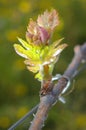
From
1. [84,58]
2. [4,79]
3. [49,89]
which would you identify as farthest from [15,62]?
[49,89]

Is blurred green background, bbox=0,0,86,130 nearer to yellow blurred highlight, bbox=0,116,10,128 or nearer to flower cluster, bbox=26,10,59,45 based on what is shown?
yellow blurred highlight, bbox=0,116,10,128

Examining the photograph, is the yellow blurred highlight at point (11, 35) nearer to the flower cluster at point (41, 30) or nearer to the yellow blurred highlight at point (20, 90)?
the yellow blurred highlight at point (20, 90)

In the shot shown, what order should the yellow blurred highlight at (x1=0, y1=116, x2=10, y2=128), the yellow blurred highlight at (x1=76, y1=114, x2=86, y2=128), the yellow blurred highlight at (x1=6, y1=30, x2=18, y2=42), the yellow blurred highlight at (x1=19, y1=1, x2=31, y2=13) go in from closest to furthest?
the yellow blurred highlight at (x1=0, y1=116, x2=10, y2=128), the yellow blurred highlight at (x1=76, y1=114, x2=86, y2=128), the yellow blurred highlight at (x1=6, y1=30, x2=18, y2=42), the yellow blurred highlight at (x1=19, y1=1, x2=31, y2=13)

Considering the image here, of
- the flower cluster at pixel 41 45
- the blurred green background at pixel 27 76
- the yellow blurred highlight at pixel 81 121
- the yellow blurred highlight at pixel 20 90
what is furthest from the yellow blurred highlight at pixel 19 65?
the flower cluster at pixel 41 45

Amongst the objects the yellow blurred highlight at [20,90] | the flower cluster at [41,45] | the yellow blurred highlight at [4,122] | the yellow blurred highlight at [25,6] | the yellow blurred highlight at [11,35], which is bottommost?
the yellow blurred highlight at [4,122]

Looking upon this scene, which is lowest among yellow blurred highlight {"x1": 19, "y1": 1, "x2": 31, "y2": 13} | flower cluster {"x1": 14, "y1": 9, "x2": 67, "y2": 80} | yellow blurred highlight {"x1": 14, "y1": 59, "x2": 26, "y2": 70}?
yellow blurred highlight {"x1": 14, "y1": 59, "x2": 26, "y2": 70}

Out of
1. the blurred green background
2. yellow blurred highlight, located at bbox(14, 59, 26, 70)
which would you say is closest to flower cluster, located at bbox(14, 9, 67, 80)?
the blurred green background

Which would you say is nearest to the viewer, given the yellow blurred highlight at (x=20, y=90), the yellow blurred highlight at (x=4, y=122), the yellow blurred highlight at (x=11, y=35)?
the yellow blurred highlight at (x=4, y=122)
